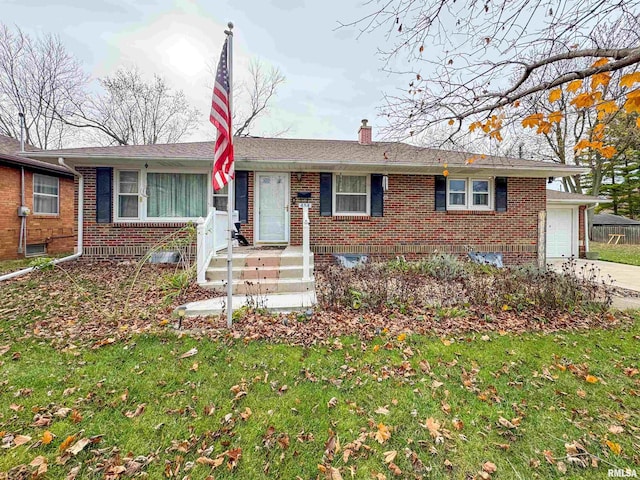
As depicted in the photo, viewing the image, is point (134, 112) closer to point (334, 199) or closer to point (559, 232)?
point (334, 199)

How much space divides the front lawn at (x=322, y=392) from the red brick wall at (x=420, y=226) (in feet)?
13.4

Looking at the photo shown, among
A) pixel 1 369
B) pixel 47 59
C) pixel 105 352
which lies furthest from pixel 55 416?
pixel 47 59

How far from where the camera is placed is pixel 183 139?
71.3 feet

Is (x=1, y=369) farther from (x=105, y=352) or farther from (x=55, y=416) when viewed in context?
(x=55, y=416)

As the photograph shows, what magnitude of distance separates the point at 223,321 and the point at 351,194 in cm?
579

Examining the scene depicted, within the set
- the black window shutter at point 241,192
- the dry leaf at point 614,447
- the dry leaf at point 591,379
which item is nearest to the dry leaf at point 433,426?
the dry leaf at point 614,447

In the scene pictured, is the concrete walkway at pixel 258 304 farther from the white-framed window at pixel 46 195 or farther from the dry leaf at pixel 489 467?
the white-framed window at pixel 46 195

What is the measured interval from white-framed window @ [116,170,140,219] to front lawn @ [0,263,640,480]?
406 cm

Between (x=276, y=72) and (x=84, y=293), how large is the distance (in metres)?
17.9

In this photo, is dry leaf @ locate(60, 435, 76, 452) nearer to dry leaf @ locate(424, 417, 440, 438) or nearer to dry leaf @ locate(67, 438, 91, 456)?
dry leaf @ locate(67, 438, 91, 456)

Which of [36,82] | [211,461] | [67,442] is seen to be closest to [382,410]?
[211,461]

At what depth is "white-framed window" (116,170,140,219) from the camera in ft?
27.0

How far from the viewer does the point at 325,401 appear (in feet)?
8.75

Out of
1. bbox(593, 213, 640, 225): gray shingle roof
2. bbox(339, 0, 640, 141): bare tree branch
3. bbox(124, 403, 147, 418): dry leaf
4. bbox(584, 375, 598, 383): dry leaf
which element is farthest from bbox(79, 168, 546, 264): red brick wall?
bbox(593, 213, 640, 225): gray shingle roof
